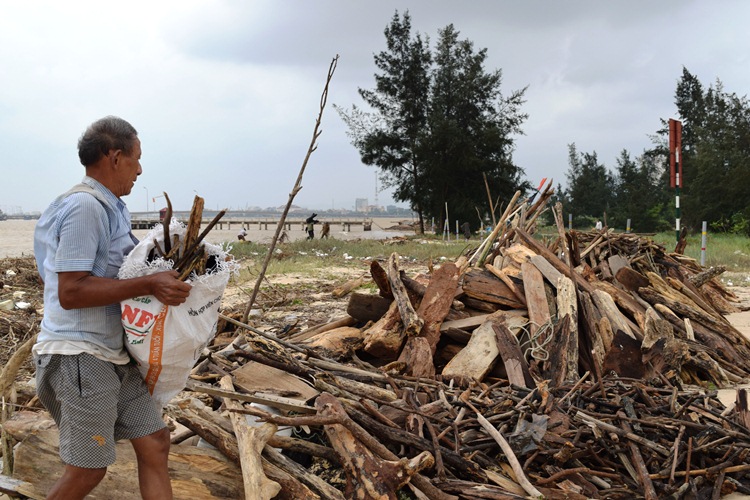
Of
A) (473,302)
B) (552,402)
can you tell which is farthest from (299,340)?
(552,402)

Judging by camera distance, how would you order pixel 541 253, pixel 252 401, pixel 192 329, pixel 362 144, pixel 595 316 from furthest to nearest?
pixel 362 144 → pixel 541 253 → pixel 595 316 → pixel 252 401 → pixel 192 329

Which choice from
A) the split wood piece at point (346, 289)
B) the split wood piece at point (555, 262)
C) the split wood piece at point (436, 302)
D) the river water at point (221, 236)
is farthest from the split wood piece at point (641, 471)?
the river water at point (221, 236)

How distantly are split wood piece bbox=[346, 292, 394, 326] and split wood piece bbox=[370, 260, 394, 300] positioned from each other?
52 millimetres

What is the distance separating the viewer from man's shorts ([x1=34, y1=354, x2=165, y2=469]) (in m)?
1.90

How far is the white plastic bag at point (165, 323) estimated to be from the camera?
77.3 inches

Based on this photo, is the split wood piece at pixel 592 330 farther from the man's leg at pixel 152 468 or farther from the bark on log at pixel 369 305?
the man's leg at pixel 152 468

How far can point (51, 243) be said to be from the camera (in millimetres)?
1903

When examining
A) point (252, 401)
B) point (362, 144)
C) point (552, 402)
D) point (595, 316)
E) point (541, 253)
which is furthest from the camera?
point (362, 144)

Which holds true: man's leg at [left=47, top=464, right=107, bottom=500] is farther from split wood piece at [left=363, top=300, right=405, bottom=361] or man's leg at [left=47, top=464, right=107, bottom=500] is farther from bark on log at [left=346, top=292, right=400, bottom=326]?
bark on log at [left=346, top=292, right=400, bottom=326]

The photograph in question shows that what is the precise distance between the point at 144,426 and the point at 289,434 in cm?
107

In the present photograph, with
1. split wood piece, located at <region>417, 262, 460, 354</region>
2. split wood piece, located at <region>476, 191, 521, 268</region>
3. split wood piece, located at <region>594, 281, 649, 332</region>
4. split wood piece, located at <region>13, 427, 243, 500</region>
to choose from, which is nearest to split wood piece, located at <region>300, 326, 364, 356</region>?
split wood piece, located at <region>417, 262, 460, 354</region>

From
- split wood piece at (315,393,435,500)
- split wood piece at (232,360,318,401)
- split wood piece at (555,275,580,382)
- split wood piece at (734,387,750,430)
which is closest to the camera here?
split wood piece at (315,393,435,500)

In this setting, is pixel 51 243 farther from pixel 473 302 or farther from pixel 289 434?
pixel 473 302

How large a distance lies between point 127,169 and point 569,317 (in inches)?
136
